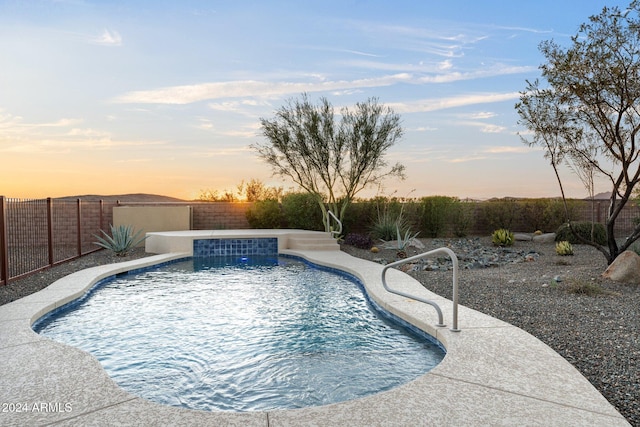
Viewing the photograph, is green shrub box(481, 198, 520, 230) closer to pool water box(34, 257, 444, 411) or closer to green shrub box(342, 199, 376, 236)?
green shrub box(342, 199, 376, 236)

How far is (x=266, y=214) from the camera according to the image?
47.3 feet

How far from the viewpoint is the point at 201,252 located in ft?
37.0

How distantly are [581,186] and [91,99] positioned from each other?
10.3 metres

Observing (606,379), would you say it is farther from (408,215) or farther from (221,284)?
(408,215)

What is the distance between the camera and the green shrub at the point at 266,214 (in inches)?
567

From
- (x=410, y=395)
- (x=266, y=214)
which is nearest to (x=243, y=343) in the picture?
(x=410, y=395)

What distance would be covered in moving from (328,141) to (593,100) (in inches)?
274

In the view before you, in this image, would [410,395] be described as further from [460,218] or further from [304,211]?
[460,218]

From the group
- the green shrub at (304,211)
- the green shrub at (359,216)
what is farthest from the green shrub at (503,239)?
the green shrub at (304,211)

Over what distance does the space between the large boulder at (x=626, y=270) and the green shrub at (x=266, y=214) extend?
951 cm

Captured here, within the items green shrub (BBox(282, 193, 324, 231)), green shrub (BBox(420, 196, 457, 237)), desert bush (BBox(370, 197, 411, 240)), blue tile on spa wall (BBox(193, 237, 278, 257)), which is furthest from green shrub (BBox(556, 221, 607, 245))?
blue tile on spa wall (BBox(193, 237, 278, 257))

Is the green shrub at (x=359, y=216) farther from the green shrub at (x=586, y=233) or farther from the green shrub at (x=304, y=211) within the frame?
the green shrub at (x=586, y=233)

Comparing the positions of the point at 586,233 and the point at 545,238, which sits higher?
the point at 586,233

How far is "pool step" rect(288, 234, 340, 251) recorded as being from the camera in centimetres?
1160
